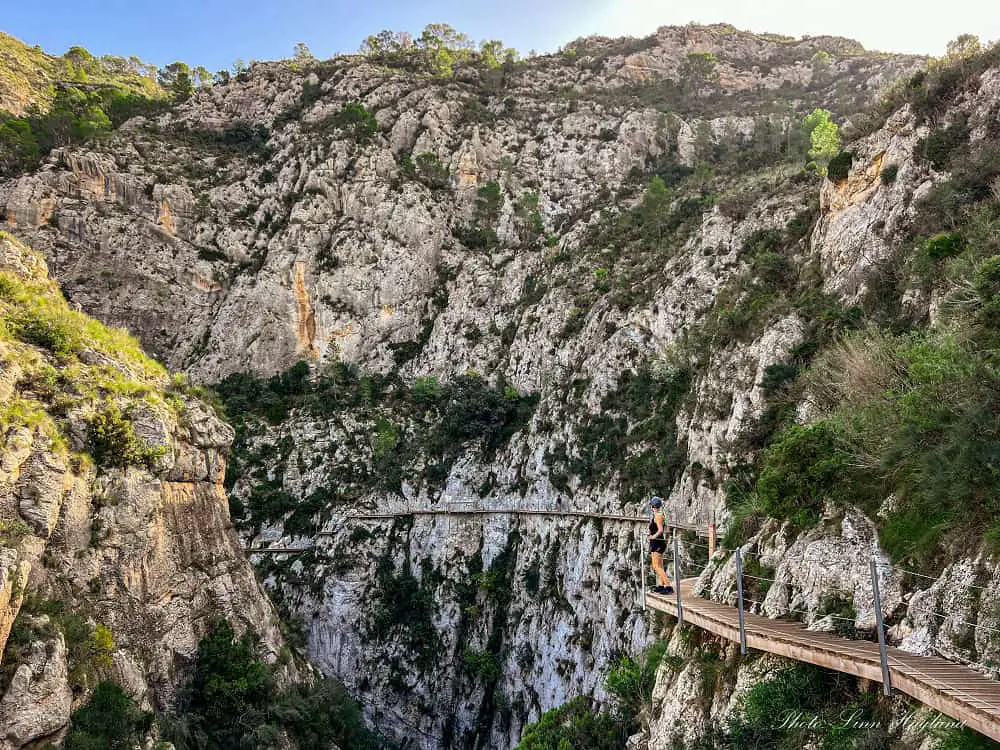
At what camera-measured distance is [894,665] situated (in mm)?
6531

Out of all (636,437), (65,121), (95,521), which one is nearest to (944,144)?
(636,437)

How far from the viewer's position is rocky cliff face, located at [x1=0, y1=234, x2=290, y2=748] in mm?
17719

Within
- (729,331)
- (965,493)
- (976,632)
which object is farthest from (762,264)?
(976,632)

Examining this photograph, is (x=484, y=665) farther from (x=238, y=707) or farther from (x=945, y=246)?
(x=945, y=246)

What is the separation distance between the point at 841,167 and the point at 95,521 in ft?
112

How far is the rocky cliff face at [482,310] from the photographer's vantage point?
27.1 meters

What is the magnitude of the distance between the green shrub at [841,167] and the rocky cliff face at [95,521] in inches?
1232

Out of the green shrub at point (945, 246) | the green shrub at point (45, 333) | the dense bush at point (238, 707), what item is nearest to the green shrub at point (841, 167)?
the green shrub at point (945, 246)

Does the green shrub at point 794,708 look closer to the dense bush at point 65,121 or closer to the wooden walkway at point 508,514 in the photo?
the wooden walkway at point 508,514

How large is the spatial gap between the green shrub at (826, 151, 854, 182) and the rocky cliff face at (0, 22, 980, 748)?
437 millimetres

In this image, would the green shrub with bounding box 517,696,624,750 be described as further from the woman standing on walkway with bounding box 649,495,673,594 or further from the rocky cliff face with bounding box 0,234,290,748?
the rocky cliff face with bounding box 0,234,290,748

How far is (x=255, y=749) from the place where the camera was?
2266cm

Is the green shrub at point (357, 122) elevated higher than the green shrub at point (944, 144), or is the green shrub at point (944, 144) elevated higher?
the green shrub at point (357, 122)

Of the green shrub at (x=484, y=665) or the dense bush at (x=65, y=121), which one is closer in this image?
the green shrub at (x=484, y=665)
